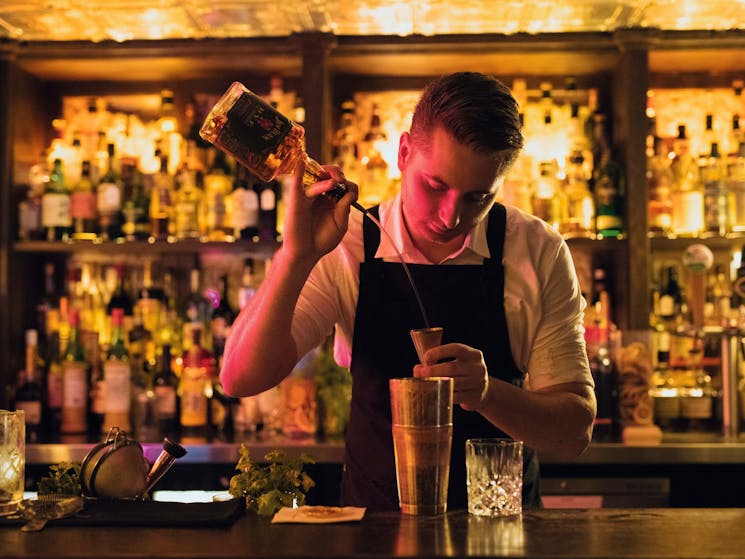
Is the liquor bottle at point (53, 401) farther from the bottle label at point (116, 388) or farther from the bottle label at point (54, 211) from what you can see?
the bottle label at point (54, 211)

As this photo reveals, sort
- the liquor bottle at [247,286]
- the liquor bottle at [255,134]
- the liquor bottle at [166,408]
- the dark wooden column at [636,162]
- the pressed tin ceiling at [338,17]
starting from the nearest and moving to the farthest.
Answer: the liquor bottle at [255,134] < the pressed tin ceiling at [338,17] < the dark wooden column at [636,162] < the liquor bottle at [166,408] < the liquor bottle at [247,286]

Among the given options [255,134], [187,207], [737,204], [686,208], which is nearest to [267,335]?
[255,134]

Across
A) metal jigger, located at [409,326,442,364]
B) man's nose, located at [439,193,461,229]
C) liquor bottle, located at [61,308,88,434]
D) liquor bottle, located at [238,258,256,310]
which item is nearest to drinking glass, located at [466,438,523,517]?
metal jigger, located at [409,326,442,364]

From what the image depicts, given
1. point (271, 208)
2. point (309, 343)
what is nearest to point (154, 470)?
point (309, 343)

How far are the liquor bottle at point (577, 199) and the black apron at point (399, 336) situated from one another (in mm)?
1341

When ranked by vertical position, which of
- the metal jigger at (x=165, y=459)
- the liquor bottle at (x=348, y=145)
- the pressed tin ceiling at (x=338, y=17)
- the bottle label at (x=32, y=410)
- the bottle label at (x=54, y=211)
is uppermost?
the pressed tin ceiling at (x=338, y=17)

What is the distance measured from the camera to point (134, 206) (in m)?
3.21

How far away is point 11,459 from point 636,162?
2.22 metres

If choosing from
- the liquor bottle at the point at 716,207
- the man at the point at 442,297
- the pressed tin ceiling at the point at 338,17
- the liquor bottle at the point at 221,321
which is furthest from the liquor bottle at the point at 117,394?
the liquor bottle at the point at 716,207

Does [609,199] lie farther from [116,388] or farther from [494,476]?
[494,476]

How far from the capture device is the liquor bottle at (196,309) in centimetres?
324

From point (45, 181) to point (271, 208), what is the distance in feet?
2.55

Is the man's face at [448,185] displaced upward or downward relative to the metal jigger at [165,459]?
upward

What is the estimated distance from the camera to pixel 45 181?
327 cm
